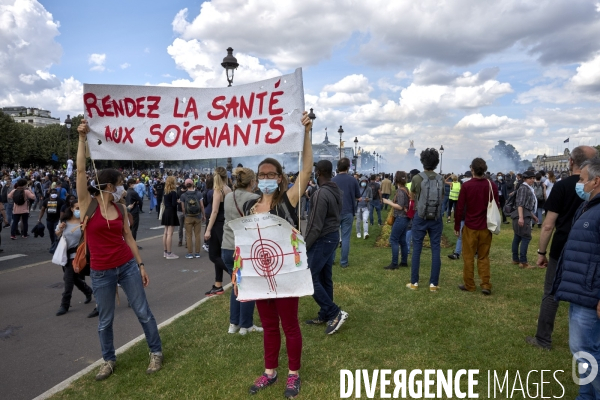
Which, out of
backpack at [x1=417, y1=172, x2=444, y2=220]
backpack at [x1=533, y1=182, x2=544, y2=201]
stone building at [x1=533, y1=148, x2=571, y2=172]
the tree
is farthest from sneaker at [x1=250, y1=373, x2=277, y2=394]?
stone building at [x1=533, y1=148, x2=571, y2=172]

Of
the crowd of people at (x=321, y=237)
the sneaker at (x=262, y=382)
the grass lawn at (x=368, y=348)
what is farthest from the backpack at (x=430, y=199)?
the sneaker at (x=262, y=382)

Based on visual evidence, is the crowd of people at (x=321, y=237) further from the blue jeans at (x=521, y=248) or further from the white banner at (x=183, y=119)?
the white banner at (x=183, y=119)

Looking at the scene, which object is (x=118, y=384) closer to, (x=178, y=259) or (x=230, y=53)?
(x=178, y=259)

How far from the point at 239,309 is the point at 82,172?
92.2 inches

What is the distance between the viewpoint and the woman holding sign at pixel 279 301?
3496 millimetres

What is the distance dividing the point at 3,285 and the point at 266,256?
6.77 m

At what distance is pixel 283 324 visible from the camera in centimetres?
352

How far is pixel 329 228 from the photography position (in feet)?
15.8

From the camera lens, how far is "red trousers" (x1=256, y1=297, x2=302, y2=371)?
3490mm

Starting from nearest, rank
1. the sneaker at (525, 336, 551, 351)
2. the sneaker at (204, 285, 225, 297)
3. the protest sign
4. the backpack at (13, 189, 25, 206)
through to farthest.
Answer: the protest sign, the sneaker at (525, 336, 551, 351), the sneaker at (204, 285, 225, 297), the backpack at (13, 189, 25, 206)

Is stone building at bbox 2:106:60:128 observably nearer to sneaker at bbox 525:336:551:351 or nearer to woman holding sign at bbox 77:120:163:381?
woman holding sign at bbox 77:120:163:381

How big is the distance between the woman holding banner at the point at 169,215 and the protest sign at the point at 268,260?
7.26 meters

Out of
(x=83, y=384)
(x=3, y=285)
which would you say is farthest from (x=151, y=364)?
(x=3, y=285)

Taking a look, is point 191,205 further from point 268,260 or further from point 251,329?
point 268,260
